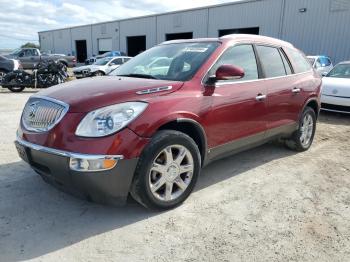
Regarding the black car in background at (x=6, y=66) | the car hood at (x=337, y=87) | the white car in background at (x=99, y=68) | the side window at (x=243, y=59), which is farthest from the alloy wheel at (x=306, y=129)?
the black car in background at (x=6, y=66)

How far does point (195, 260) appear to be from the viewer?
271 centimetres

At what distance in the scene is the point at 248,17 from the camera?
949 inches

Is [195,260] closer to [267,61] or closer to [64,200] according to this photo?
[64,200]

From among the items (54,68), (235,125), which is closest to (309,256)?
(235,125)

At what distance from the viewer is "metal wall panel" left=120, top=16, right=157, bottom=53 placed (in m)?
32.9

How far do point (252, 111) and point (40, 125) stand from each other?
2421mm

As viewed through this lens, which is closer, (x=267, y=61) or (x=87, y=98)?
(x=87, y=98)

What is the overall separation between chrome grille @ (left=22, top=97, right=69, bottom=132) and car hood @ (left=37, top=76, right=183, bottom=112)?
0.07 m

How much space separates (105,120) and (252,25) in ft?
75.5

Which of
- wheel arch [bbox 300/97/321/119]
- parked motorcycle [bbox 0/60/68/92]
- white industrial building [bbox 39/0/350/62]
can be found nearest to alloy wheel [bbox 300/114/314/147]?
wheel arch [bbox 300/97/321/119]

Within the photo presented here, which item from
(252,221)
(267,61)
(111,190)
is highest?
(267,61)

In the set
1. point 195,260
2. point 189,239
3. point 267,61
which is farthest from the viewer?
point 267,61

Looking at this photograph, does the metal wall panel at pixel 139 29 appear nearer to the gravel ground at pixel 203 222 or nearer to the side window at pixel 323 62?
the side window at pixel 323 62

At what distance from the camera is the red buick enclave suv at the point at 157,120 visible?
9.59ft
